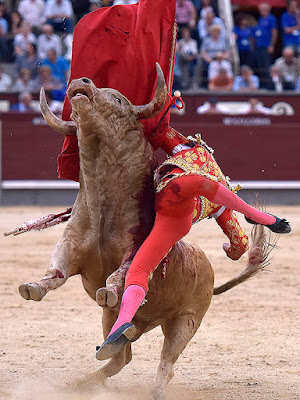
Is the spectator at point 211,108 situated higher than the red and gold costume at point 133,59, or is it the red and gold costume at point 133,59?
the red and gold costume at point 133,59

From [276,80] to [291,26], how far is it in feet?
5.11

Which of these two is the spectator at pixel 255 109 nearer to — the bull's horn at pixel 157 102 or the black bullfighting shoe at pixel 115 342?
the bull's horn at pixel 157 102

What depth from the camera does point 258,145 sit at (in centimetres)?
1130

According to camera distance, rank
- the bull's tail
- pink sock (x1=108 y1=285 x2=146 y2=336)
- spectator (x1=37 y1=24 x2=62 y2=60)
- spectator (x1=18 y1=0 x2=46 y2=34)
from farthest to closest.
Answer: spectator (x1=18 y1=0 x2=46 y2=34)
spectator (x1=37 y1=24 x2=62 y2=60)
the bull's tail
pink sock (x1=108 y1=285 x2=146 y2=336)

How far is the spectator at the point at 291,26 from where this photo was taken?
12.8 meters

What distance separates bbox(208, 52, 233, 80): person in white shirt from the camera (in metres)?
11.5

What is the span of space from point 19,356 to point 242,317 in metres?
1.61

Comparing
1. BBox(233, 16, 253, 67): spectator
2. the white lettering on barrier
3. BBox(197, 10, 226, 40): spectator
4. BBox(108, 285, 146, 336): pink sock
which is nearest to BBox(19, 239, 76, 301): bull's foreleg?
BBox(108, 285, 146, 336): pink sock

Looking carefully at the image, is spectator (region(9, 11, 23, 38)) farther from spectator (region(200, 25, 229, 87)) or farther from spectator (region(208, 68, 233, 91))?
spectator (region(208, 68, 233, 91))

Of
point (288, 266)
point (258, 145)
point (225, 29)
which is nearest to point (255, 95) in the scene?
point (258, 145)

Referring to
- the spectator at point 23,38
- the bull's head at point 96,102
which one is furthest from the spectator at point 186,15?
the bull's head at point 96,102

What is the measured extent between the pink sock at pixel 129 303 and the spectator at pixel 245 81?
338 inches

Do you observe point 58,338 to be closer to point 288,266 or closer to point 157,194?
point 157,194

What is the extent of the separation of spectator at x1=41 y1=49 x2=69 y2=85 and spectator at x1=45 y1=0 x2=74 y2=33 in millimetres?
1359
